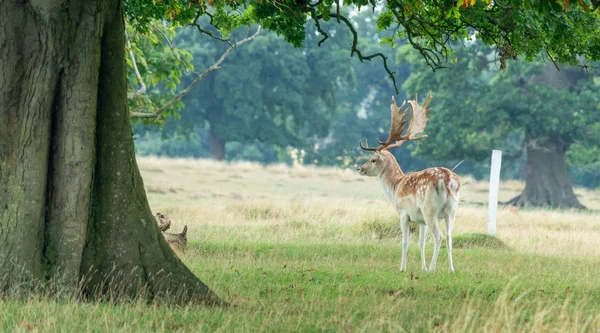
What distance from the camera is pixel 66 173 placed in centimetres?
858

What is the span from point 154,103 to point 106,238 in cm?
1191

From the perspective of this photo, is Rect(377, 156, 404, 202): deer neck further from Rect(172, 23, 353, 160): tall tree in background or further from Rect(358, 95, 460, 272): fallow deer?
Rect(172, 23, 353, 160): tall tree in background

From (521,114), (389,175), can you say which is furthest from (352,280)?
(521,114)

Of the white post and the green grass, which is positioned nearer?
the green grass

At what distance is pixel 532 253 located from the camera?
1642 cm

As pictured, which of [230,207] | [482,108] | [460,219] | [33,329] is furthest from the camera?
[482,108]

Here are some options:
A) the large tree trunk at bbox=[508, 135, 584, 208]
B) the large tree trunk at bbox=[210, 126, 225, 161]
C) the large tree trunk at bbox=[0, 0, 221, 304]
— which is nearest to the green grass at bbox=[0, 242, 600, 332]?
the large tree trunk at bbox=[0, 0, 221, 304]

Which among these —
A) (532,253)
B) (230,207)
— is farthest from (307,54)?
(532,253)

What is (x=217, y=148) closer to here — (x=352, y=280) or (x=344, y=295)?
(x=352, y=280)

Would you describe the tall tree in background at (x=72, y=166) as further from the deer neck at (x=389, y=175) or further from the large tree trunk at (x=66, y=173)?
the deer neck at (x=389, y=175)

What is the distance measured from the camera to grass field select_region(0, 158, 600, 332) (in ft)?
24.5

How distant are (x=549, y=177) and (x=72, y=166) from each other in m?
32.6

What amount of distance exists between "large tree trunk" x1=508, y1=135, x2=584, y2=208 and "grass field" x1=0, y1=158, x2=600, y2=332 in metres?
11.3

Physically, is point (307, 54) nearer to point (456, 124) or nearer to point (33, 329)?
point (456, 124)
